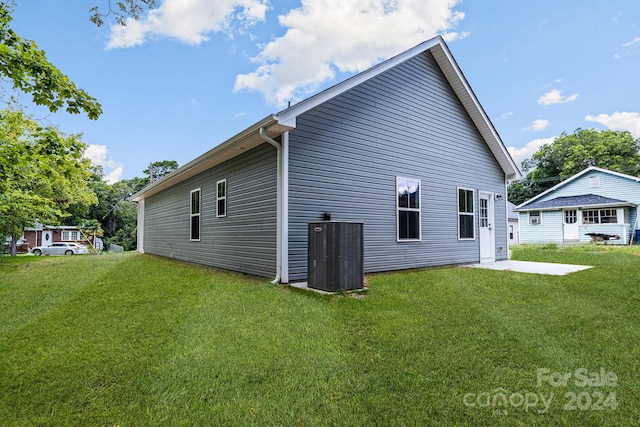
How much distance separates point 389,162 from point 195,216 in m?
Result: 5.81

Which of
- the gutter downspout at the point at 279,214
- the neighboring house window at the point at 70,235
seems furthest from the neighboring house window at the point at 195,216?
the neighboring house window at the point at 70,235

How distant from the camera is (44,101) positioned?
3.64 meters

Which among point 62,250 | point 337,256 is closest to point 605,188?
point 337,256

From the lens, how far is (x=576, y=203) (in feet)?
60.0

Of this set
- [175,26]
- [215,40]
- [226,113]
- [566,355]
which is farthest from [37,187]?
[566,355]

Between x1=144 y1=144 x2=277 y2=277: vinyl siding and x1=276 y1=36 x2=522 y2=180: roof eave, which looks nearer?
x1=276 y1=36 x2=522 y2=180: roof eave

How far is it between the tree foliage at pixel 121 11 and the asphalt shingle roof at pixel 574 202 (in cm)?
2172

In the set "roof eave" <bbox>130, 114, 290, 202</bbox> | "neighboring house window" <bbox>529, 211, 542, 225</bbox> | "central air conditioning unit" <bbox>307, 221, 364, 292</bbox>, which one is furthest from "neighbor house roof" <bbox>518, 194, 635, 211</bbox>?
"roof eave" <bbox>130, 114, 290, 202</bbox>

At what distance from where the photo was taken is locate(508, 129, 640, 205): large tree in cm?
3020

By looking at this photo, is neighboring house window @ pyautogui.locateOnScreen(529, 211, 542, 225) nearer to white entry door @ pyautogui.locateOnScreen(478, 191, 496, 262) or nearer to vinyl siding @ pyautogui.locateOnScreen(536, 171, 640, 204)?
vinyl siding @ pyautogui.locateOnScreen(536, 171, 640, 204)

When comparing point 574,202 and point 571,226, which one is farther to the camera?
point 571,226

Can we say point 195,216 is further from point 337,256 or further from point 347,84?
point 337,256

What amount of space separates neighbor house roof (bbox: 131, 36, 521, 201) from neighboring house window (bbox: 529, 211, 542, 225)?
39.8 ft

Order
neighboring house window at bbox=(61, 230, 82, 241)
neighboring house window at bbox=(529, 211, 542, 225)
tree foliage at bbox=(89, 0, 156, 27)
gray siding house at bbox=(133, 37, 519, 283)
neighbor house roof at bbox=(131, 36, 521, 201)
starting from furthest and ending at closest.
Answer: neighboring house window at bbox=(61, 230, 82, 241) < neighboring house window at bbox=(529, 211, 542, 225) < gray siding house at bbox=(133, 37, 519, 283) < neighbor house roof at bbox=(131, 36, 521, 201) < tree foliage at bbox=(89, 0, 156, 27)
